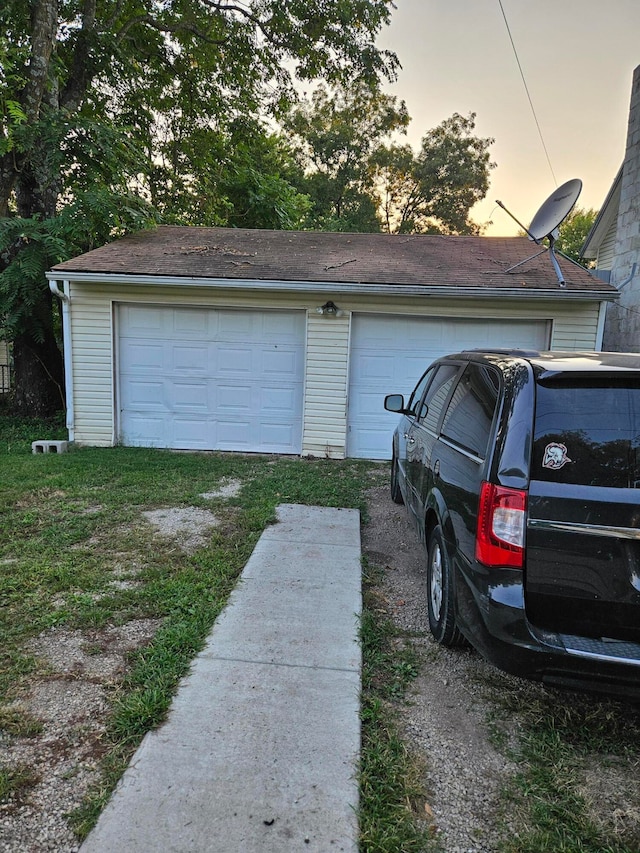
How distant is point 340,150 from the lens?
1133 inches

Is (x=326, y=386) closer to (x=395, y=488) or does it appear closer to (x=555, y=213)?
(x=395, y=488)

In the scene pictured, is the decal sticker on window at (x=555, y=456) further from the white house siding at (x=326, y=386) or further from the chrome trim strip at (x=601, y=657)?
the white house siding at (x=326, y=386)

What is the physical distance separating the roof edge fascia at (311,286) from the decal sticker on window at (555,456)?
5925 millimetres

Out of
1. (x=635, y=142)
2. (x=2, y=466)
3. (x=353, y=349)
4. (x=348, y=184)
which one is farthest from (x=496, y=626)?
(x=348, y=184)

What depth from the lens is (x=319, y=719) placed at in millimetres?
2426

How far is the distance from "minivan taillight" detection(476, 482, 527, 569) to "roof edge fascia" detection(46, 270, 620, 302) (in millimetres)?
5942

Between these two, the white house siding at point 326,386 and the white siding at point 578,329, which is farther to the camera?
the white house siding at point 326,386

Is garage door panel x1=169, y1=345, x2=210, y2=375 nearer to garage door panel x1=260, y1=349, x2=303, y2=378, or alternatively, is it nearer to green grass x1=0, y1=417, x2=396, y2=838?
garage door panel x1=260, y1=349, x2=303, y2=378

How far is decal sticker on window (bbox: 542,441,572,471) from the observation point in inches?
88.2

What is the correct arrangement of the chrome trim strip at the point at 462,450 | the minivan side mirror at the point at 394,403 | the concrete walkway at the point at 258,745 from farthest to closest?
the minivan side mirror at the point at 394,403
the chrome trim strip at the point at 462,450
the concrete walkway at the point at 258,745

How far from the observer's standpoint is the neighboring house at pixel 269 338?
26.3 feet

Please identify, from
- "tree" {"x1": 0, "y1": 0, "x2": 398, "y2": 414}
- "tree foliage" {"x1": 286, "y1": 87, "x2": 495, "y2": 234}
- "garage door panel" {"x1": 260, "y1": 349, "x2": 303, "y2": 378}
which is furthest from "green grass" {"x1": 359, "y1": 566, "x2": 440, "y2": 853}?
"tree foliage" {"x1": 286, "y1": 87, "x2": 495, "y2": 234}

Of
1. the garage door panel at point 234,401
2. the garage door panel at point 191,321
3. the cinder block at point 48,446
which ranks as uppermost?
the garage door panel at point 191,321

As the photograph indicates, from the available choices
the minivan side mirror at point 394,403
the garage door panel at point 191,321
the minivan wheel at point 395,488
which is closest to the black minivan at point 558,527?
the minivan side mirror at point 394,403
